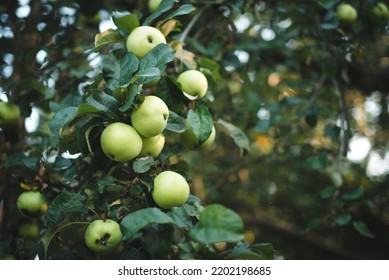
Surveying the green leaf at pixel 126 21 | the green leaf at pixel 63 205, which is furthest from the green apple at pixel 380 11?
the green leaf at pixel 63 205

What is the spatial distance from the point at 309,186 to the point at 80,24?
307 centimetres

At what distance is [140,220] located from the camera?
85 centimetres

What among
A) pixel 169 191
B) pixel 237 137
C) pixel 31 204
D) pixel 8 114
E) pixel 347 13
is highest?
pixel 347 13

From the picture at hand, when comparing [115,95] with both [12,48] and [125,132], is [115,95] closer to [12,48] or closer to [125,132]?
[125,132]

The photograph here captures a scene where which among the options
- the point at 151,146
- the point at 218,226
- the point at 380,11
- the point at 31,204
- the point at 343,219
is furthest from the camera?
the point at 380,11

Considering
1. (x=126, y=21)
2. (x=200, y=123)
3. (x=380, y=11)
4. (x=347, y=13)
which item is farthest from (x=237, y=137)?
(x=380, y=11)

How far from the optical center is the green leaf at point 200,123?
109 centimetres

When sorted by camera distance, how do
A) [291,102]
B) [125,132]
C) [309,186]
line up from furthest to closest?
[309,186]
[291,102]
[125,132]

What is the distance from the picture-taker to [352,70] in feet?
8.25

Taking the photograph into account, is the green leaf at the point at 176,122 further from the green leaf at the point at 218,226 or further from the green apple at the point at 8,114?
the green apple at the point at 8,114

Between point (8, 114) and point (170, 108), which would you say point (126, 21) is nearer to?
point (170, 108)

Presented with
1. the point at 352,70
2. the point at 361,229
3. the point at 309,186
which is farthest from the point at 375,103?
the point at 361,229

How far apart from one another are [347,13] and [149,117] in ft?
4.06

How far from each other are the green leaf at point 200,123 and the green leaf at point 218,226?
0.89 feet
